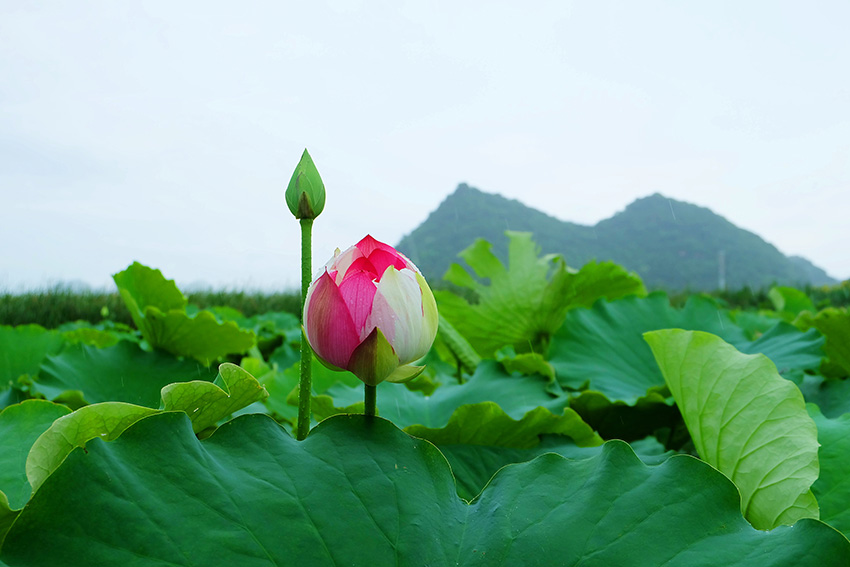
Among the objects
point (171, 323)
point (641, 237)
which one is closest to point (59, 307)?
point (171, 323)

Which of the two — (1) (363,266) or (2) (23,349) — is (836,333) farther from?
(2) (23,349)

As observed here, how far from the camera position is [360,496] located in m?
0.39

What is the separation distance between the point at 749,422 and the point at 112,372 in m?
0.99

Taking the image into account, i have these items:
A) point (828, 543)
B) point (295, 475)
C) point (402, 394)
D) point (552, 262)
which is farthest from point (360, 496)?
point (552, 262)

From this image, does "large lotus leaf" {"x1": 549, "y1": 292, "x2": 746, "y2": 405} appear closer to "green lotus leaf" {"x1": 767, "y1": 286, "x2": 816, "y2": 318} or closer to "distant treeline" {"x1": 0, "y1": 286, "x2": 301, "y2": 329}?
"green lotus leaf" {"x1": 767, "y1": 286, "x2": 816, "y2": 318}

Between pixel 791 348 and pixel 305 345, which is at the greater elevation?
pixel 305 345

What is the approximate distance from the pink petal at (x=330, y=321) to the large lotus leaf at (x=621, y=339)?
74 centimetres

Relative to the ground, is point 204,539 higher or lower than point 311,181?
lower

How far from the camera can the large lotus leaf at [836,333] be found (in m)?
0.99

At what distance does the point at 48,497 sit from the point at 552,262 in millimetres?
1391

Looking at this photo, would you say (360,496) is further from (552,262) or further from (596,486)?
(552,262)

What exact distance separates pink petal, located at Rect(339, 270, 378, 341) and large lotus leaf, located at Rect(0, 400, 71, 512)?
0.29m

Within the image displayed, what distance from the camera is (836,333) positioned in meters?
1.02

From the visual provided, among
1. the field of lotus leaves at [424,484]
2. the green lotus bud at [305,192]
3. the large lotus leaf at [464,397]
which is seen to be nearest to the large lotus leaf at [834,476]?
the field of lotus leaves at [424,484]
